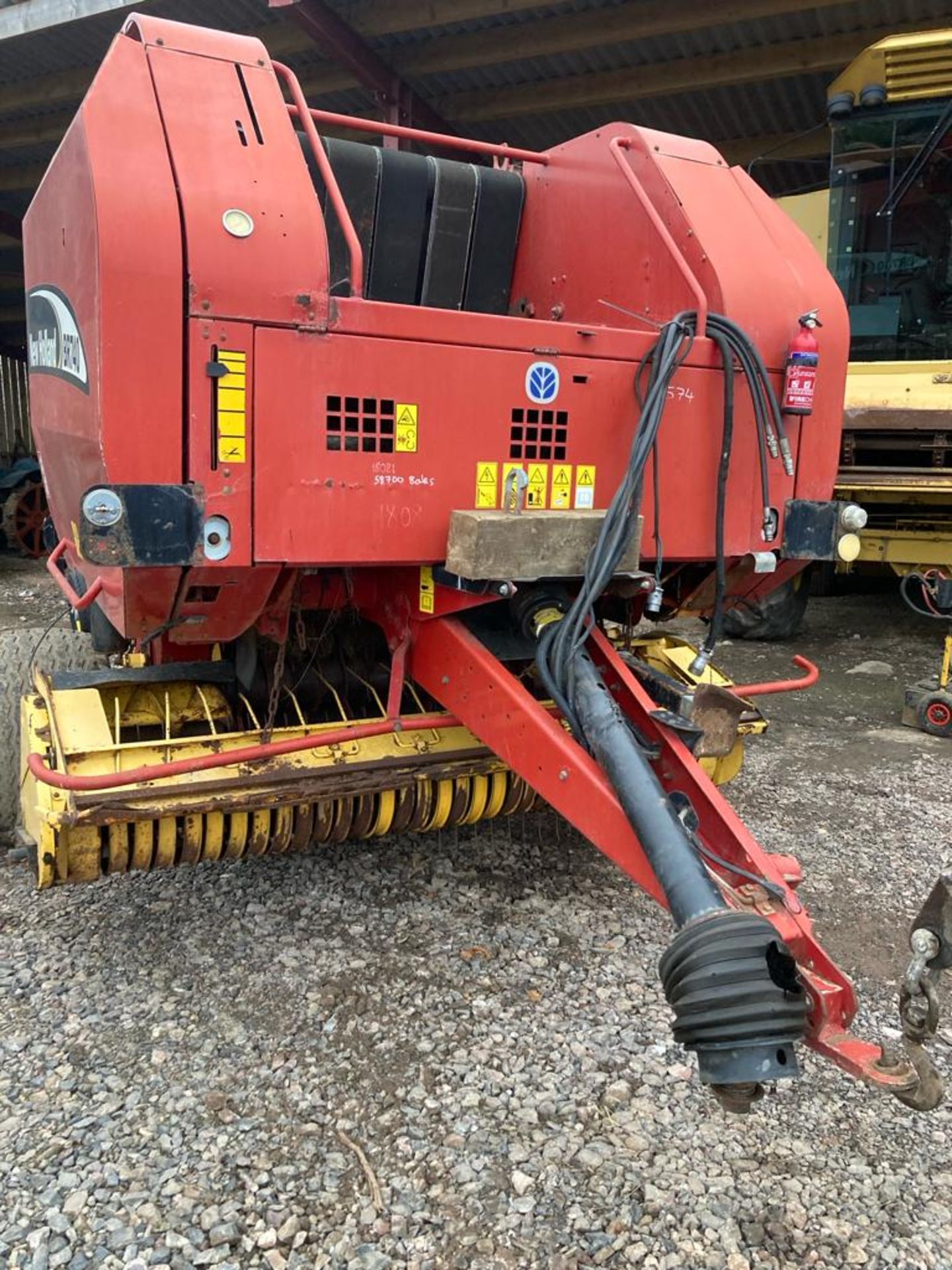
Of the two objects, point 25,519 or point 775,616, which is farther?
point 25,519

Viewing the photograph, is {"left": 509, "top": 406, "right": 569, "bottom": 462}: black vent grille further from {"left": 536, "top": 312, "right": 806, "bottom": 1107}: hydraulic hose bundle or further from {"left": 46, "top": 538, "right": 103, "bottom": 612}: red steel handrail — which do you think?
{"left": 46, "top": 538, "right": 103, "bottom": 612}: red steel handrail

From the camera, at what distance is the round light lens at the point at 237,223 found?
2.13 metres

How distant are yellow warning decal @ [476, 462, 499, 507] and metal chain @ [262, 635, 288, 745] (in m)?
0.70

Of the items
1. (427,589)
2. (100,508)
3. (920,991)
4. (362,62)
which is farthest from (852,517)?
(362,62)

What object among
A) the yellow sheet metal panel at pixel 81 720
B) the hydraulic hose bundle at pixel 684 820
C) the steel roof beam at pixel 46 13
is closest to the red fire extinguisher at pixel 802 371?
the hydraulic hose bundle at pixel 684 820

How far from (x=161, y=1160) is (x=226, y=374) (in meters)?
1.62

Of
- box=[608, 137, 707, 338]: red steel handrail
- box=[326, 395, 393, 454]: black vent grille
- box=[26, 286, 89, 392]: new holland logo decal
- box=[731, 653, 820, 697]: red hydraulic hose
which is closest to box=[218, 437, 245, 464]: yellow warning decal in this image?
box=[326, 395, 393, 454]: black vent grille

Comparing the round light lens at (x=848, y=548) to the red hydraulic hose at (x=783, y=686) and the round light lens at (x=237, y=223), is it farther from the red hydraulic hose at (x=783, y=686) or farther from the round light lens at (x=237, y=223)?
the round light lens at (x=237, y=223)

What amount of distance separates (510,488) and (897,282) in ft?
14.4

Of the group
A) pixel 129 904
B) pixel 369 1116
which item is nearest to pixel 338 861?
pixel 129 904

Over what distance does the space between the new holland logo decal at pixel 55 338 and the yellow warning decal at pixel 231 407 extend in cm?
31

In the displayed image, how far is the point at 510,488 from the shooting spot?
248 cm

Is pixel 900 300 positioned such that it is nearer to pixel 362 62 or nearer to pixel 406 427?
pixel 362 62

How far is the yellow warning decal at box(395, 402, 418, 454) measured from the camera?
7.64 ft
